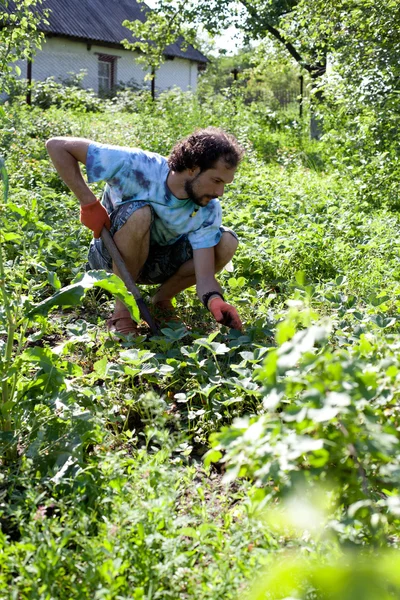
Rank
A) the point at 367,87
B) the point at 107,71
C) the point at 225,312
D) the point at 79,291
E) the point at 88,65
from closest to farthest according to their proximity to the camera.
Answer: the point at 79,291 < the point at 225,312 < the point at 367,87 < the point at 88,65 < the point at 107,71

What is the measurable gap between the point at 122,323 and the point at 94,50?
71.8 feet

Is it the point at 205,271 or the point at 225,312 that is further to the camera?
the point at 205,271

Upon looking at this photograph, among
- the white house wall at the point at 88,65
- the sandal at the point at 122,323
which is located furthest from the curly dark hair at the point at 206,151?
the white house wall at the point at 88,65

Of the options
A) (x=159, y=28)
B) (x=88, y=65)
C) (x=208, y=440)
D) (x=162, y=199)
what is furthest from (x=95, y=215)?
(x=88, y=65)

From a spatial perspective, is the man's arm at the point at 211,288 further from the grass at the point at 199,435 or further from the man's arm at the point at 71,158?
the man's arm at the point at 71,158

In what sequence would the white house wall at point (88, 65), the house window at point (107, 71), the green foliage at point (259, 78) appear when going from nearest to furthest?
1. the green foliage at point (259, 78)
2. the white house wall at point (88, 65)
3. the house window at point (107, 71)

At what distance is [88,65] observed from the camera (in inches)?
888

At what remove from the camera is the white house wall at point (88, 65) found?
20.6 m

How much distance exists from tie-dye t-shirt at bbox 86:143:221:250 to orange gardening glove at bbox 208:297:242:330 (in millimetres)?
366

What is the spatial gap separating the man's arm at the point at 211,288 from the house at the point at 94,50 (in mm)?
18209

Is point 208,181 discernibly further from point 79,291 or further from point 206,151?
point 79,291

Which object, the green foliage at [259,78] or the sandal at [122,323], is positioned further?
the green foliage at [259,78]

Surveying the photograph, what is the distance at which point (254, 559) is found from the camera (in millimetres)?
1442

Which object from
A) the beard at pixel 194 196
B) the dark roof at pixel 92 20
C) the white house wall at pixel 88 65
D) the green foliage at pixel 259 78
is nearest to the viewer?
the beard at pixel 194 196
